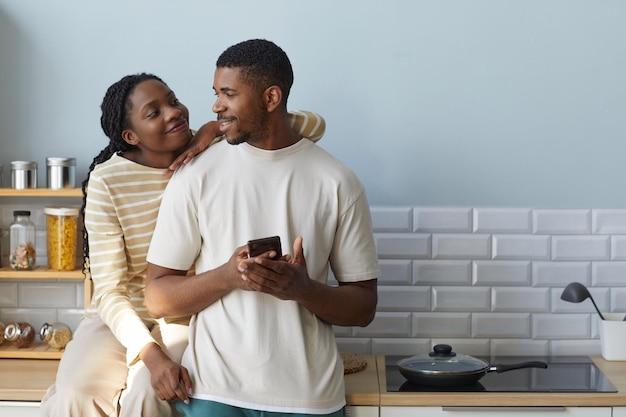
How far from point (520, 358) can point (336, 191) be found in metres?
1.17

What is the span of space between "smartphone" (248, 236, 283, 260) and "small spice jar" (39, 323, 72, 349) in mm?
1245

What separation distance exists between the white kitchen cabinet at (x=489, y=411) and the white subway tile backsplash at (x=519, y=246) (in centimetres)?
71

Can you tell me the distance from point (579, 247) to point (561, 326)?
0.31 m

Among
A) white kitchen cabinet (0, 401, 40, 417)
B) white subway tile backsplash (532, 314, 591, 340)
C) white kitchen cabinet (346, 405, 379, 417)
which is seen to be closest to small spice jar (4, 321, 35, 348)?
white kitchen cabinet (0, 401, 40, 417)

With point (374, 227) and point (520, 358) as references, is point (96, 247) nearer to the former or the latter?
point (374, 227)

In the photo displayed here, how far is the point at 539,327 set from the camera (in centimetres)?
360

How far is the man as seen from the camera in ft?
8.97

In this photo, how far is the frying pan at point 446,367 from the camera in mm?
3119

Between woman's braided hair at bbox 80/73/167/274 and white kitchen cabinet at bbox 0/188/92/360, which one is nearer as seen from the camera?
woman's braided hair at bbox 80/73/167/274

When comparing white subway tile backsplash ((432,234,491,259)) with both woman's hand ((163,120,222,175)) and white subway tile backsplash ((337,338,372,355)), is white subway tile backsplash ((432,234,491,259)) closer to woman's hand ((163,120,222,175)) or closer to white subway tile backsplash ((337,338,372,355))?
white subway tile backsplash ((337,338,372,355))

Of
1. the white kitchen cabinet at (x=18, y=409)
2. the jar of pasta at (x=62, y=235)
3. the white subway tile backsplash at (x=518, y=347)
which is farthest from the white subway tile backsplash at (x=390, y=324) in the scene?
the white kitchen cabinet at (x=18, y=409)

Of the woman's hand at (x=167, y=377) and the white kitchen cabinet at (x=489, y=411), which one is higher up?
the woman's hand at (x=167, y=377)

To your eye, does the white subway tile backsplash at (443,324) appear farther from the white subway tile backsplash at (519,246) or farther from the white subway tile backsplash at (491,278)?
the white subway tile backsplash at (519,246)

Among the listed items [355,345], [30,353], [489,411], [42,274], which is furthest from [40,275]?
[489,411]
